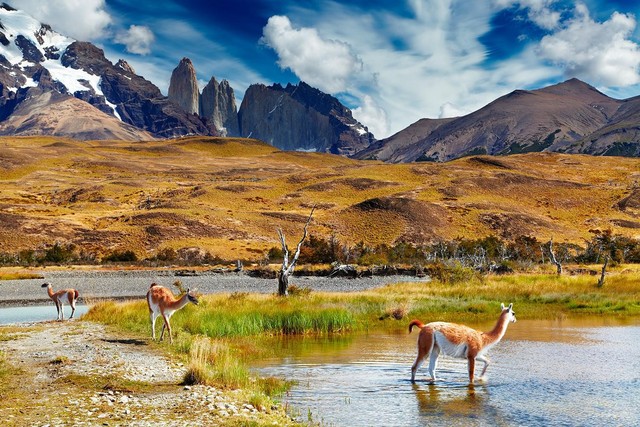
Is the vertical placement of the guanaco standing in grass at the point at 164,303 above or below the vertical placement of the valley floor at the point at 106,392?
above

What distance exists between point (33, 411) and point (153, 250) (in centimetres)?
7238

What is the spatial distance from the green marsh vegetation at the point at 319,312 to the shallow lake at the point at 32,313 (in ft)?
14.4

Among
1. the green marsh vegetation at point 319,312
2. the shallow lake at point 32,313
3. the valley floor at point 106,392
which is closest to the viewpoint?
the valley floor at point 106,392

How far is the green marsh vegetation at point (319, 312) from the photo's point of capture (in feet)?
47.7

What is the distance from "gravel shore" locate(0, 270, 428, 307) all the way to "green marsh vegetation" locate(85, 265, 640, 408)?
12.6 metres

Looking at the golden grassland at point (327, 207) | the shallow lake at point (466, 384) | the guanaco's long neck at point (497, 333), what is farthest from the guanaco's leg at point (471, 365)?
the golden grassland at point (327, 207)

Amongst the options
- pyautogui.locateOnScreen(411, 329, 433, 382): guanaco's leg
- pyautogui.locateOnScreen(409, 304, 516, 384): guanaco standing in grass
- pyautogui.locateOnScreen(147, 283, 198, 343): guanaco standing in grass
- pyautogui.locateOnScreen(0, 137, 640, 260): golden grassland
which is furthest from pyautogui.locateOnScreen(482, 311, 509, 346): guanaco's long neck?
pyautogui.locateOnScreen(0, 137, 640, 260): golden grassland

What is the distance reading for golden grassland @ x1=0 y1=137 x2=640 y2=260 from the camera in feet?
280

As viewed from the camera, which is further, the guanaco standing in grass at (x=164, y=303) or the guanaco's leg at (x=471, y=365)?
the guanaco standing in grass at (x=164, y=303)

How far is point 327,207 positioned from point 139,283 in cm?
6588

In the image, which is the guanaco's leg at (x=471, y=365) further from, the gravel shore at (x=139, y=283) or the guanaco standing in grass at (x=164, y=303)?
the gravel shore at (x=139, y=283)

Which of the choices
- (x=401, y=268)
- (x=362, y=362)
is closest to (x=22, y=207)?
(x=401, y=268)

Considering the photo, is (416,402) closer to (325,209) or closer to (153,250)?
(153,250)

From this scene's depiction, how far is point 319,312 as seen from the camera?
974 inches
